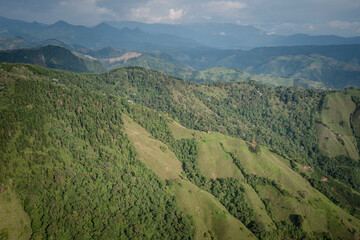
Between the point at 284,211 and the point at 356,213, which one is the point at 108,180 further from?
the point at 356,213

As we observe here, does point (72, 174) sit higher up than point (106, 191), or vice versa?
point (72, 174)

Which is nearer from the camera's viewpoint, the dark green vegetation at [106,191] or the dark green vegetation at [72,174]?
the dark green vegetation at [72,174]

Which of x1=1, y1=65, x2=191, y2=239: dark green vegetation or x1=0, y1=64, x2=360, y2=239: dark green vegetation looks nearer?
x1=1, y1=65, x2=191, y2=239: dark green vegetation

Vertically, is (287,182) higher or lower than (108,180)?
lower

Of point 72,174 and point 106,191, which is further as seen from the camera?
point 106,191

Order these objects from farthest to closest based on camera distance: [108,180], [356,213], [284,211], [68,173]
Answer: [356,213] → [284,211] → [108,180] → [68,173]

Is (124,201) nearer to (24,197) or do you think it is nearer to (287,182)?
(24,197)

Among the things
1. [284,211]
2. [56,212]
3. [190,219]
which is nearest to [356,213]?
[284,211]

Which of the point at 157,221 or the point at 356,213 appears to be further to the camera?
the point at 356,213

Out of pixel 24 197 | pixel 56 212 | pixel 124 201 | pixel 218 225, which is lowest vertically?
pixel 218 225

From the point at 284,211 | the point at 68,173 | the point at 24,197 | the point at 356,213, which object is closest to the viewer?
the point at 24,197
